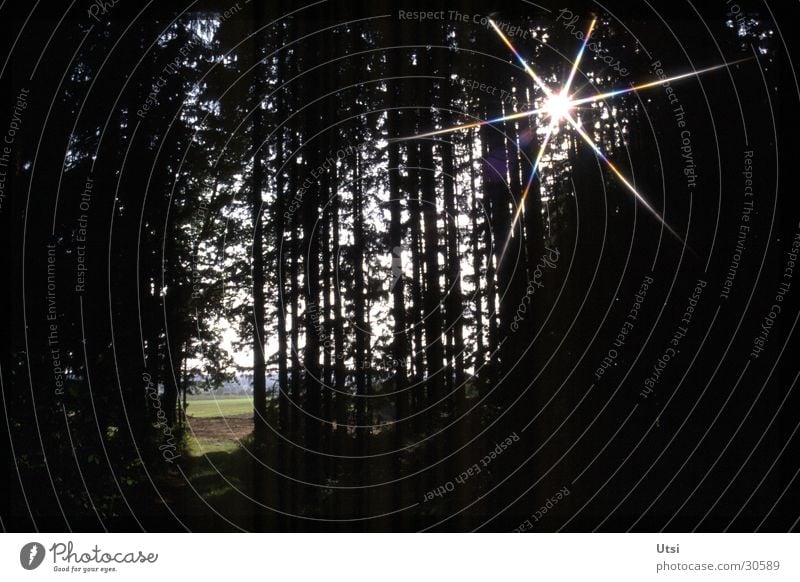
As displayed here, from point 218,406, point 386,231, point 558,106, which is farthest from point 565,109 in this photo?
point 218,406

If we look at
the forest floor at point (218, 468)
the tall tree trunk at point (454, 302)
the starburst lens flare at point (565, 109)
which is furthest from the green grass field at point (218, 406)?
the starburst lens flare at point (565, 109)

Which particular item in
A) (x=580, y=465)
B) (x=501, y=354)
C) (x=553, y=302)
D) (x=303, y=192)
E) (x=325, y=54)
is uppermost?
(x=325, y=54)

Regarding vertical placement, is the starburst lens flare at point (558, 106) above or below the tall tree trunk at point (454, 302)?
above

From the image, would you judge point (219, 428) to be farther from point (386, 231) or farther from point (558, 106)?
point (558, 106)

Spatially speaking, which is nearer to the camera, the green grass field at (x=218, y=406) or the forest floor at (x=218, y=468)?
the forest floor at (x=218, y=468)

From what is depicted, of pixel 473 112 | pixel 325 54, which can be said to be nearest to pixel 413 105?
pixel 473 112

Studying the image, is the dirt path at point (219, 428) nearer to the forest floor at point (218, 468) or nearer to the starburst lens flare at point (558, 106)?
the forest floor at point (218, 468)

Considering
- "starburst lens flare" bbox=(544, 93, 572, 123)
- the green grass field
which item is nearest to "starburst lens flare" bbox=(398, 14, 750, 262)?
"starburst lens flare" bbox=(544, 93, 572, 123)

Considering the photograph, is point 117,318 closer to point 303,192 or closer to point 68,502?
point 68,502
